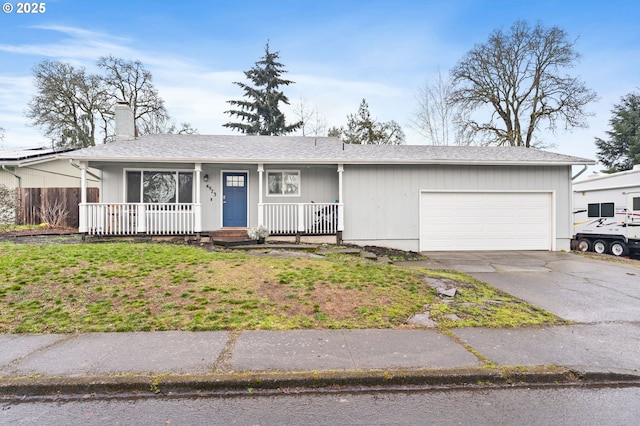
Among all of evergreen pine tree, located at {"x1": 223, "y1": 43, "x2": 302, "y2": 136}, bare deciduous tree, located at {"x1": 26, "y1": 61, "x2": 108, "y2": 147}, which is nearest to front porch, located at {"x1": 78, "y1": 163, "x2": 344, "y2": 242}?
bare deciduous tree, located at {"x1": 26, "y1": 61, "x2": 108, "y2": 147}

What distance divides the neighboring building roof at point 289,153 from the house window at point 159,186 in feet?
2.80

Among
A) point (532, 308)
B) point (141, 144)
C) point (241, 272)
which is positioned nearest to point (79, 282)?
point (241, 272)

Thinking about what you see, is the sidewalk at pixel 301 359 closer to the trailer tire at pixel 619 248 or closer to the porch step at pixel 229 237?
the porch step at pixel 229 237

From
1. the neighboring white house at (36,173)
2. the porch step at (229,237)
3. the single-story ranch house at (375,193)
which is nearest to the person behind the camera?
the porch step at (229,237)

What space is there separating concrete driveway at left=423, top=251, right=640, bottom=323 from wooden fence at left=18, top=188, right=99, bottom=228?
13.7 meters

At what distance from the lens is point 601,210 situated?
14078 mm

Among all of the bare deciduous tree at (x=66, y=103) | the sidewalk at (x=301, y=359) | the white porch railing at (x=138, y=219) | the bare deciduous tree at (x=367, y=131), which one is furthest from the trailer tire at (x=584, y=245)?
the bare deciduous tree at (x=66, y=103)

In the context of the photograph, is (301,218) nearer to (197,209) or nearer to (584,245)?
(197,209)

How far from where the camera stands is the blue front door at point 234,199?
38.8 feet

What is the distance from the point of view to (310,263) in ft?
24.8

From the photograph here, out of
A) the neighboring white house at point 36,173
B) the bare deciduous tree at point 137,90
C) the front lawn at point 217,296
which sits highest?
the bare deciduous tree at point 137,90

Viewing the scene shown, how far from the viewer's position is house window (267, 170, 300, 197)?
39.9 ft

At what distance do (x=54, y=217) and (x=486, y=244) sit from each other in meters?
16.3

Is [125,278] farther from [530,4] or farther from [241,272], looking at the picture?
[530,4]
